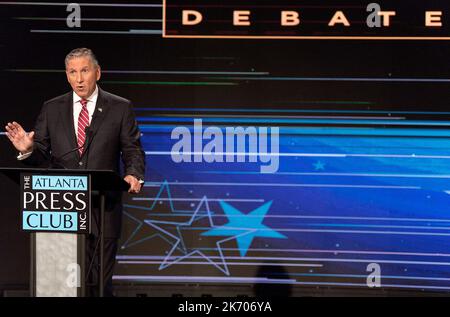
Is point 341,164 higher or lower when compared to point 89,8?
lower

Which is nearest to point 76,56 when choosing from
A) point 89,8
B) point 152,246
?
point 89,8

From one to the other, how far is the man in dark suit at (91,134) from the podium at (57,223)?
0.59m

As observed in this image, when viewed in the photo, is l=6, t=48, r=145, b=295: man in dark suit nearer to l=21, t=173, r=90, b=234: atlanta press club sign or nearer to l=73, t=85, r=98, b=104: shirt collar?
l=73, t=85, r=98, b=104: shirt collar

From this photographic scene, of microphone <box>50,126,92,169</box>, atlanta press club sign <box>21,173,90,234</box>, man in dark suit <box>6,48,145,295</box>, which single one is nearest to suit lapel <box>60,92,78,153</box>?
man in dark suit <box>6,48,145,295</box>

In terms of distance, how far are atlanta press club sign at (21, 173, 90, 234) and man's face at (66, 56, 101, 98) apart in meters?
1.05

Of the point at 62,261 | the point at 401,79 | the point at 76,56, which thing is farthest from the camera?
the point at 401,79

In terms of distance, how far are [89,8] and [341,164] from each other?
226cm

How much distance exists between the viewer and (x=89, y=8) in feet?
21.7

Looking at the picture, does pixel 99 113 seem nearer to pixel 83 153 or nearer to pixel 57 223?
pixel 83 153

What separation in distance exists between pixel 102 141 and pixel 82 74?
45cm

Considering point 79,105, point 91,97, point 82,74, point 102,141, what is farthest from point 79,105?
point 102,141

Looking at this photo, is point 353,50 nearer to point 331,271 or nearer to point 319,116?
point 319,116

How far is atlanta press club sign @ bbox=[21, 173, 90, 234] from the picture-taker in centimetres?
447

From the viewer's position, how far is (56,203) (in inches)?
177
